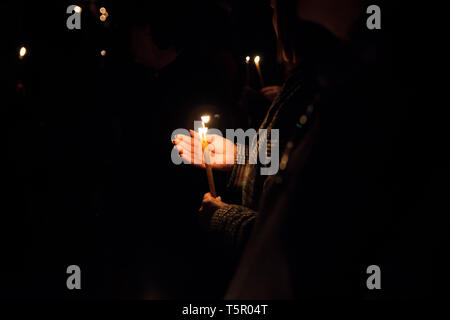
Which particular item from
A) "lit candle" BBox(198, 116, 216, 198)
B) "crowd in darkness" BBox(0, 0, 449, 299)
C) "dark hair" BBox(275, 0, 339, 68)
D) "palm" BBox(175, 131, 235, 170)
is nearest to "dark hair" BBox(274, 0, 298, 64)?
"dark hair" BBox(275, 0, 339, 68)

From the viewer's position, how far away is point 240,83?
2967 mm

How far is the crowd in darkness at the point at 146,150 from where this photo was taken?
2.37ft

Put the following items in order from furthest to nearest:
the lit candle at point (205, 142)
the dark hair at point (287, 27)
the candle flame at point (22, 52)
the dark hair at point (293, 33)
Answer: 1. the candle flame at point (22, 52)
2. the lit candle at point (205, 142)
3. the dark hair at point (287, 27)
4. the dark hair at point (293, 33)

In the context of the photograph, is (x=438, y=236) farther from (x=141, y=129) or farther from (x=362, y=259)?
(x=141, y=129)

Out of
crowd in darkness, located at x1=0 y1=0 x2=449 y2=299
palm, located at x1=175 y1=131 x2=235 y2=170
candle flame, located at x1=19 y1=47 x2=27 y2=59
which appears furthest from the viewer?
palm, located at x1=175 y1=131 x2=235 y2=170

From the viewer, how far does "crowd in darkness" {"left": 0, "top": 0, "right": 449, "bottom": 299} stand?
2.37 feet

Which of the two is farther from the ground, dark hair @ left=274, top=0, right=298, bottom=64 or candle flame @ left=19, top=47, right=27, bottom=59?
candle flame @ left=19, top=47, right=27, bottom=59

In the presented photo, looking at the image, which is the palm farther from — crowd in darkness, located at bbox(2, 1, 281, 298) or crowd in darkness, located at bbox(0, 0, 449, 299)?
crowd in darkness, located at bbox(2, 1, 281, 298)

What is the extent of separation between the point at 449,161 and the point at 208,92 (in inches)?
79.6

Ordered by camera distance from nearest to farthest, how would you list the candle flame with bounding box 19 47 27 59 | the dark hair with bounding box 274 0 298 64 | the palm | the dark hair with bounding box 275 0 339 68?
the dark hair with bounding box 275 0 339 68
the dark hair with bounding box 274 0 298 64
the candle flame with bounding box 19 47 27 59
the palm

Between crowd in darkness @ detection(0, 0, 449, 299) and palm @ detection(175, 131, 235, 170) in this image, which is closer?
crowd in darkness @ detection(0, 0, 449, 299)

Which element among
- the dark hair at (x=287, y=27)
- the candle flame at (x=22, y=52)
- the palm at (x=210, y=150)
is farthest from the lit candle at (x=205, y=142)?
the candle flame at (x=22, y=52)

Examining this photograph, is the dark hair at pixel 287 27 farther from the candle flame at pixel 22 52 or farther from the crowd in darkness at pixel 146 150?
the candle flame at pixel 22 52

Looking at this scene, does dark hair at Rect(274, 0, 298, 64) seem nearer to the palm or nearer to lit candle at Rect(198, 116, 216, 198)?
lit candle at Rect(198, 116, 216, 198)
